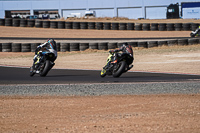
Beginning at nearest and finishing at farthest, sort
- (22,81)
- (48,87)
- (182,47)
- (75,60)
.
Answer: (48,87) < (22,81) < (75,60) < (182,47)

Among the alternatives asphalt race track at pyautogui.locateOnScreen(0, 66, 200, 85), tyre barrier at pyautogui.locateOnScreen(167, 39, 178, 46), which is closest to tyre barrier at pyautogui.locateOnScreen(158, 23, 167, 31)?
tyre barrier at pyautogui.locateOnScreen(167, 39, 178, 46)

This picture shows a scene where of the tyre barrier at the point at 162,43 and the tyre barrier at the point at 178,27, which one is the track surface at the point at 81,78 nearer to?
the tyre barrier at the point at 162,43

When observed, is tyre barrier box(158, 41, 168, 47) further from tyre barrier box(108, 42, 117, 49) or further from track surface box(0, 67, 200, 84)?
track surface box(0, 67, 200, 84)

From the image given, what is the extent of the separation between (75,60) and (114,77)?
7800 mm

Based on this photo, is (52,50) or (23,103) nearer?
(23,103)

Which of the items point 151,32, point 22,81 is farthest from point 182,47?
point 22,81

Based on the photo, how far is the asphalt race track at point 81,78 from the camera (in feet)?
41.7

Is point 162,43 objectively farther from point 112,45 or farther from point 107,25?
point 107,25

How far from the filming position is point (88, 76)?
13.9 m

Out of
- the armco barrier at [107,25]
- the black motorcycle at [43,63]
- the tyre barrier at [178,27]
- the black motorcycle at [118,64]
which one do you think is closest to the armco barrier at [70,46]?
the tyre barrier at [178,27]

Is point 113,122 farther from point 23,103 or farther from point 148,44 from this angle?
point 148,44

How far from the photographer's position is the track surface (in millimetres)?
12724

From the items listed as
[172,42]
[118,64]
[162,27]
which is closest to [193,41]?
[172,42]

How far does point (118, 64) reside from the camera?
42.1 ft
